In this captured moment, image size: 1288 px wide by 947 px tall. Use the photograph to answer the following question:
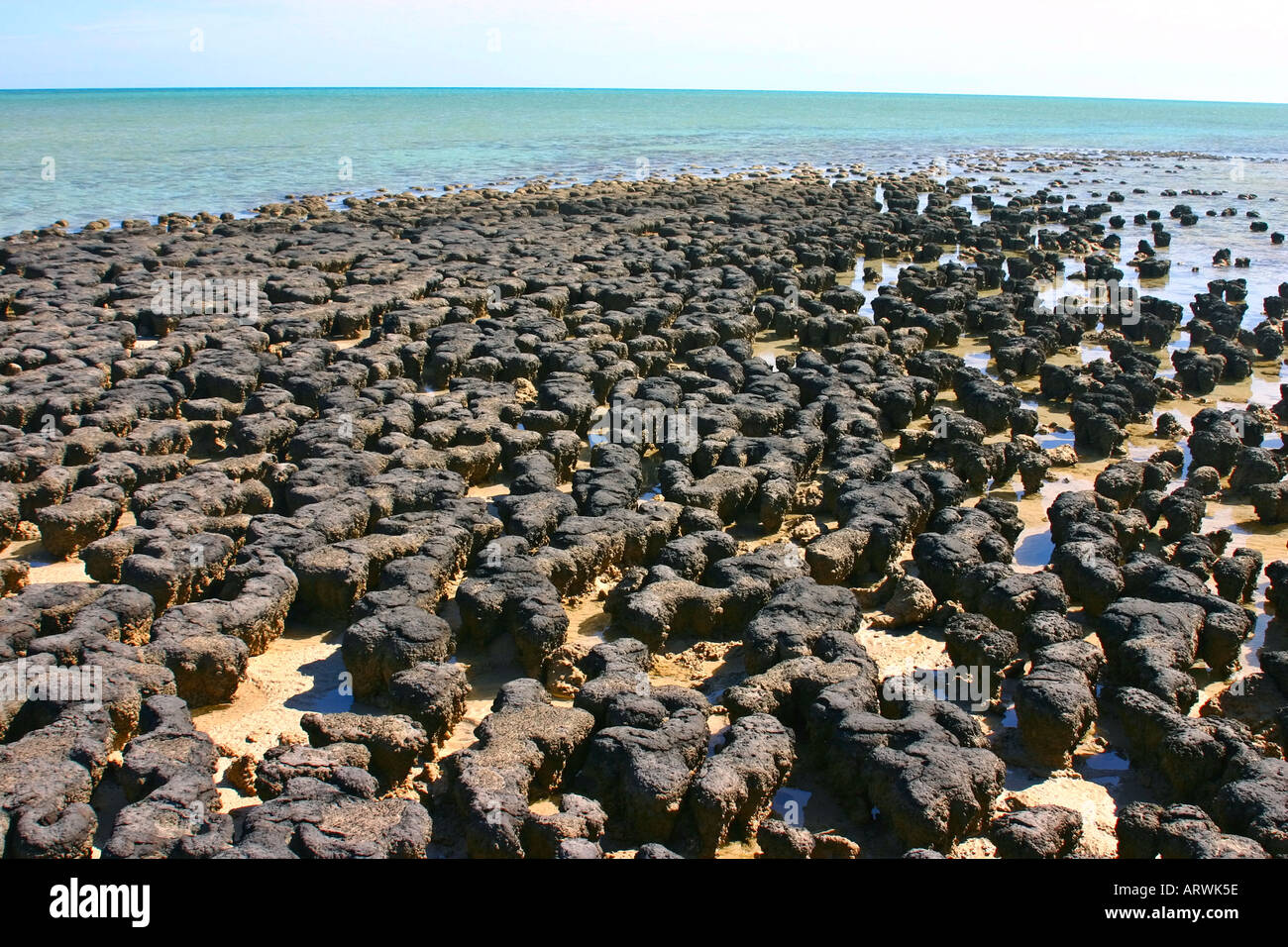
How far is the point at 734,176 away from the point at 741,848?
39.4 metres

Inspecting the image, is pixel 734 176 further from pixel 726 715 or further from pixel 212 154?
pixel 726 715

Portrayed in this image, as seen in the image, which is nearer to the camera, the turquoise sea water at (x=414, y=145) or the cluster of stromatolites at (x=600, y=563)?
the cluster of stromatolites at (x=600, y=563)

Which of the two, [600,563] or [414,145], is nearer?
[600,563]

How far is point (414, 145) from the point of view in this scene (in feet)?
188

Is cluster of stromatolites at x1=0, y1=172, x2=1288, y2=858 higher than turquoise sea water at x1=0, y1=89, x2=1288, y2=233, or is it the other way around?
turquoise sea water at x1=0, y1=89, x2=1288, y2=233

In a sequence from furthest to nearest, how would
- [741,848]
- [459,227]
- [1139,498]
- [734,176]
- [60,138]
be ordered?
[60,138]
[734,176]
[459,227]
[1139,498]
[741,848]

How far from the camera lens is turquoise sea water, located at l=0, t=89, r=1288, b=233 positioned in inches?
1427

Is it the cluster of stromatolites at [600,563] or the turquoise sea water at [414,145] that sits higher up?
the turquoise sea water at [414,145]

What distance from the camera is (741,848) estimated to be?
A: 19.1ft

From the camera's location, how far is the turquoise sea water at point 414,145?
36250mm

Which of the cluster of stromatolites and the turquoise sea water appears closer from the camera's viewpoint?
the cluster of stromatolites
